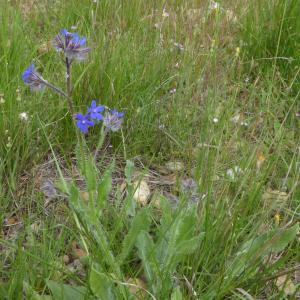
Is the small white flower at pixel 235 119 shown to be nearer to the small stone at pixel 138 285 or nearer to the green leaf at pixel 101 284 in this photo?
the small stone at pixel 138 285

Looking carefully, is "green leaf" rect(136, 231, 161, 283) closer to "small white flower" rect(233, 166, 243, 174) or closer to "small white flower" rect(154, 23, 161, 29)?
"small white flower" rect(233, 166, 243, 174)

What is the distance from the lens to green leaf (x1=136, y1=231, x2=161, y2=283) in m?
1.22

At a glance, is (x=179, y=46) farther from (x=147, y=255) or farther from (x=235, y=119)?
(x=147, y=255)

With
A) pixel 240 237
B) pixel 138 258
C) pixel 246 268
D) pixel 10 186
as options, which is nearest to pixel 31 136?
pixel 10 186

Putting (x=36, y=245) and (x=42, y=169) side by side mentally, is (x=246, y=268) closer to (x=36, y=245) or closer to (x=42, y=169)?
(x=36, y=245)

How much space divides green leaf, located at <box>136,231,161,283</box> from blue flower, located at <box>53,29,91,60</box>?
0.48 metres

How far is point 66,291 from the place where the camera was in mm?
1197

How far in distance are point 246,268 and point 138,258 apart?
31 centimetres

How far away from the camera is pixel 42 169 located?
5.81ft

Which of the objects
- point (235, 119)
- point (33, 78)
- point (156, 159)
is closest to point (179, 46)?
point (235, 119)

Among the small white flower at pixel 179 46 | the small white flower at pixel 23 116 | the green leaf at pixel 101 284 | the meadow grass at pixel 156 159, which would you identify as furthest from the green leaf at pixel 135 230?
the small white flower at pixel 179 46

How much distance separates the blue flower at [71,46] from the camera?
114 centimetres

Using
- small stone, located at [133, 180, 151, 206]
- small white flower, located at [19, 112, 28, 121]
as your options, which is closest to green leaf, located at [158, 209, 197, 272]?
small stone, located at [133, 180, 151, 206]

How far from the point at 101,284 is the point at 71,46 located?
1.80ft
